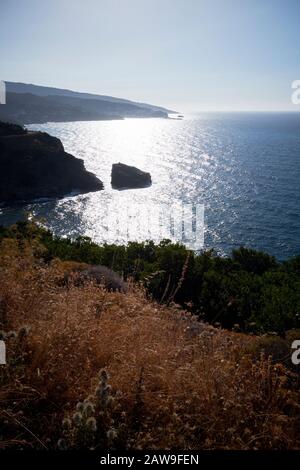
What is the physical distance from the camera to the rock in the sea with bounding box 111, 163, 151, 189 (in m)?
86.8

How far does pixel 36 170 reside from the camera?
79.8m

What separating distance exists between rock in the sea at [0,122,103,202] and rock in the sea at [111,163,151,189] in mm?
4354

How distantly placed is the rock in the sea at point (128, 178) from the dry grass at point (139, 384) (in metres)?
82.3

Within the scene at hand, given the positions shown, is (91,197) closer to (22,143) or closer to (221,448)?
(22,143)

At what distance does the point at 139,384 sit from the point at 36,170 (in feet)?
266

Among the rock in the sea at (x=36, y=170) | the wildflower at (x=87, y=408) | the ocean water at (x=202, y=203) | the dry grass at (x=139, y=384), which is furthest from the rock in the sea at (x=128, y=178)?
the wildflower at (x=87, y=408)

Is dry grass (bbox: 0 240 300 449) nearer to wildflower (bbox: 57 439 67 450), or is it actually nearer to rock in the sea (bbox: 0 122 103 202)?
wildflower (bbox: 57 439 67 450)

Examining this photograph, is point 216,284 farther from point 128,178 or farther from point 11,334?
point 128,178

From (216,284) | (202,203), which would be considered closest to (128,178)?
(202,203)

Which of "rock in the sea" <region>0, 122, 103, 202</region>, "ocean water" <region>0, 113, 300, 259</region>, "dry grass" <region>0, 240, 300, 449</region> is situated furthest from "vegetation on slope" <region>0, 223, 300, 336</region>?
"rock in the sea" <region>0, 122, 103, 202</region>

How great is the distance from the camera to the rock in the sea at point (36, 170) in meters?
74.8

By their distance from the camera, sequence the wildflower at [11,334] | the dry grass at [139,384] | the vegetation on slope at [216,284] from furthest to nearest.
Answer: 1. the vegetation on slope at [216,284]
2. the wildflower at [11,334]
3. the dry grass at [139,384]

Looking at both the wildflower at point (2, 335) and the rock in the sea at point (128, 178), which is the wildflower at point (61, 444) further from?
the rock in the sea at point (128, 178)

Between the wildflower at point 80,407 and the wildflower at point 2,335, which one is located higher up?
the wildflower at point 2,335
